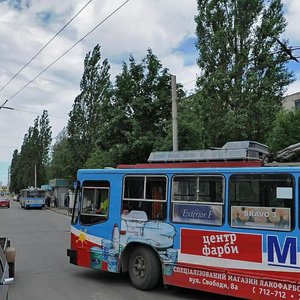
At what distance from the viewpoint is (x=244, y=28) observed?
64.2ft

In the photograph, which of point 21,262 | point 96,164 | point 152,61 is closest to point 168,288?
point 21,262

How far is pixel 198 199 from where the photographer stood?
8.54 metres

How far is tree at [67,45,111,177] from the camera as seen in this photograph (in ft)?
147

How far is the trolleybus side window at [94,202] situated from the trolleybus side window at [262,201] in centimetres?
323

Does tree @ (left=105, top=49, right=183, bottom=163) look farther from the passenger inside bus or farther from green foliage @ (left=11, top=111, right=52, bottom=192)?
green foliage @ (left=11, top=111, right=52, bottom=192)

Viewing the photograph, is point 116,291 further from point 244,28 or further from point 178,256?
point 244,28

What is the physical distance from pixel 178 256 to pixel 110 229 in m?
1.92

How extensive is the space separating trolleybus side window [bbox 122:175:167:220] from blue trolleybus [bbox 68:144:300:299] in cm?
2

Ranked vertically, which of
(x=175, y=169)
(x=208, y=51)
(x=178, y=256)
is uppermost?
(x=208, y=51)

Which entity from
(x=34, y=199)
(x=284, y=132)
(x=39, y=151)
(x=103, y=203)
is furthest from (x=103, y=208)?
(x=39, y=151)

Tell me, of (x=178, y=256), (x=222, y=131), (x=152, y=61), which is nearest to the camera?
(x=178, y=256)

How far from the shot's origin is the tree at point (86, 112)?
1764 inches

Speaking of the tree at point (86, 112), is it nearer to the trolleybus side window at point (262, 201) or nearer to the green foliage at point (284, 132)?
the green foliage at point (284, 132)

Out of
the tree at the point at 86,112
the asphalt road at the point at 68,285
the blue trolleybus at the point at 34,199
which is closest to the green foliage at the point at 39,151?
the blue trolleybus at the point at 34,199
